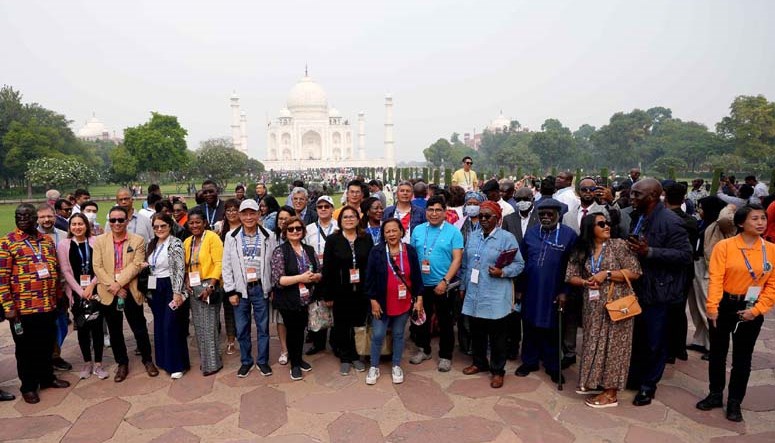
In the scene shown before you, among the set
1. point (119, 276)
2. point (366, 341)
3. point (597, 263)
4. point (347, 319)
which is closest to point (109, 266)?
point (119, 276)

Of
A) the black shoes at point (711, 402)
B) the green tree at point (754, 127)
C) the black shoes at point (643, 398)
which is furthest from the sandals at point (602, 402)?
the green tree at point (754, 127)

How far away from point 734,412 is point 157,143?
3381 cm

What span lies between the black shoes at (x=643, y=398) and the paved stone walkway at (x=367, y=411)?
5 cm

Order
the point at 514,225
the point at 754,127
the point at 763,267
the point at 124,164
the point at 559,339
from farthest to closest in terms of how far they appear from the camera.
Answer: the point at 754,127
the point at 124,164
the point at 514,225
the point at 559,339
the point at 763,267

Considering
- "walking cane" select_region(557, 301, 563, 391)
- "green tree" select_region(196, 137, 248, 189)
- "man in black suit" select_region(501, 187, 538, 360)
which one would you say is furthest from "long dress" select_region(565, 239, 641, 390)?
"green tree" select_region(196, 137, 248, 189)

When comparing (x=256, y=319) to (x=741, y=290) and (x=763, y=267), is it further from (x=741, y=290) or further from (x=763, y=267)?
(x=763, y=267)

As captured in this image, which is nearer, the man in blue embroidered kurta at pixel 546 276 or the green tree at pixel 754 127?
the man in blue embroidered kurta at pixel 546 276

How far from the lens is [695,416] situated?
3373 mm

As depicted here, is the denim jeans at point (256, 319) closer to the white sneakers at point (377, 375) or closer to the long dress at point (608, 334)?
the white sneakers at point (377, 375)

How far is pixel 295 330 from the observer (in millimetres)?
4082

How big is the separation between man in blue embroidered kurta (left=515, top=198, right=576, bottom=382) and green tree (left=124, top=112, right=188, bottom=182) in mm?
32473

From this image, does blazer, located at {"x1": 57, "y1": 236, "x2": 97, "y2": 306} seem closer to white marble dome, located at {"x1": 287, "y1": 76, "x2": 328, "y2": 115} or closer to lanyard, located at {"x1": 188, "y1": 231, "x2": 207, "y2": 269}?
lanyard, located at {"x1": 188, "y1": 231, "x2": 207, "y2": 269}

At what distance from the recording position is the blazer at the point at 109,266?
3998mm

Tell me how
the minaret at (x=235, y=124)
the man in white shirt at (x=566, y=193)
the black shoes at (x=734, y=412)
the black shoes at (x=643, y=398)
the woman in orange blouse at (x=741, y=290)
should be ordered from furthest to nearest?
the minaret at (x=235, y=124) < the man in white shirt at (x=566, y=193) < the black shoes at (x=643, y=398) < the black shoes at (x=734, y=412) < the woman in orange blouse at (x=741, y=290)
